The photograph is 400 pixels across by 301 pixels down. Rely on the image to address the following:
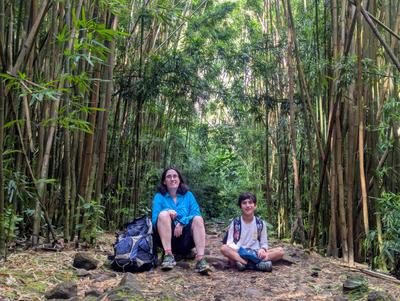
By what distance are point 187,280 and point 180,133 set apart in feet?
14.3

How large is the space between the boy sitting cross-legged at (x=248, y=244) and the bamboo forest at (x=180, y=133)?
3.8 inches

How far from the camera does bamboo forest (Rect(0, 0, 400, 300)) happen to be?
2.61m

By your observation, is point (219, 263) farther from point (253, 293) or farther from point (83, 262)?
point (83, 262)

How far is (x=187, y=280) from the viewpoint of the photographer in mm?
2873

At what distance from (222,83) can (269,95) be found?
654 mm

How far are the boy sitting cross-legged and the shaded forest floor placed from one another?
0.08 m

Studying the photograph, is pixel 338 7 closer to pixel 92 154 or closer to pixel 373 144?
pixel 373 144

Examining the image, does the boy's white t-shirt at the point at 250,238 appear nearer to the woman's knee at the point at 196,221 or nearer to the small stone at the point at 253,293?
the woman's knee at the point at 196,221

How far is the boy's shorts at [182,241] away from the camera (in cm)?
331

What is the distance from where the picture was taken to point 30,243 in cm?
314

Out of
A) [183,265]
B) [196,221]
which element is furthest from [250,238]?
[183,265]

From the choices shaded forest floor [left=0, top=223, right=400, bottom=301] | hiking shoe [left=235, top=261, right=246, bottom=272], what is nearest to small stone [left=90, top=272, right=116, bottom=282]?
shaded forest floor [left=0, top=223, right=400, bottom=301]

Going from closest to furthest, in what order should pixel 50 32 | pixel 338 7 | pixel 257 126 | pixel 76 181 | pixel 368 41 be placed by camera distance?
pixel 50 32 < pixel 76 181 < pixel 338 7 < pixel 368 41 < pixel 257 126

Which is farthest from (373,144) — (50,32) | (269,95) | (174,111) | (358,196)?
(174,111)
